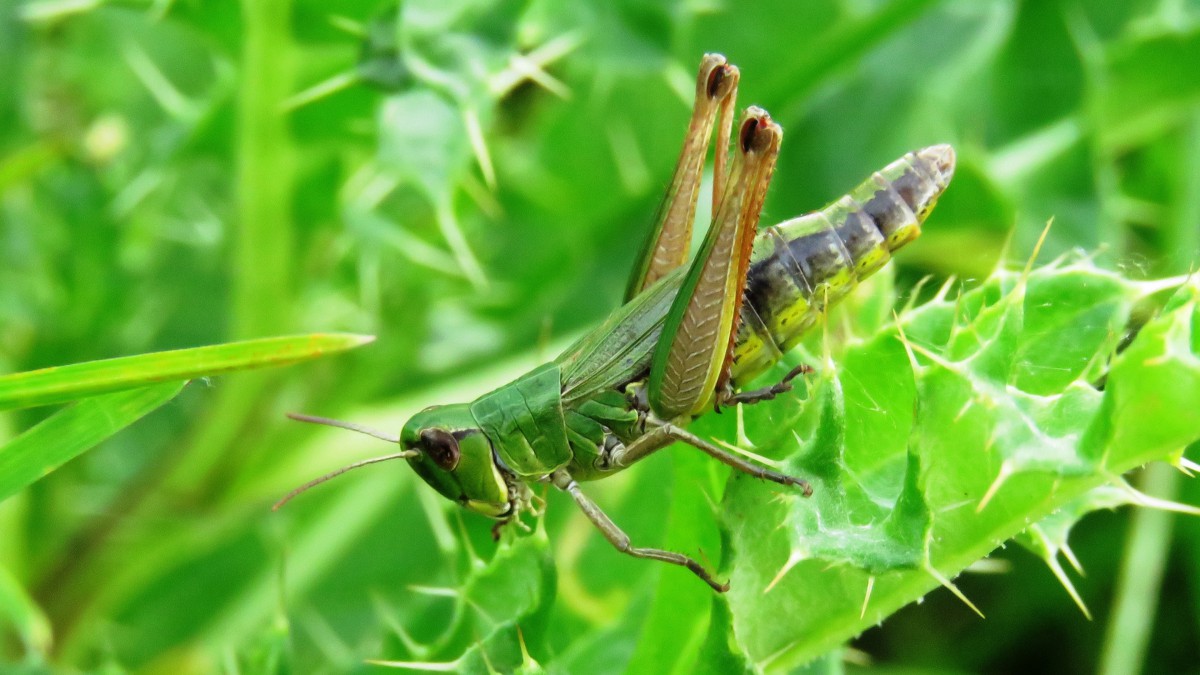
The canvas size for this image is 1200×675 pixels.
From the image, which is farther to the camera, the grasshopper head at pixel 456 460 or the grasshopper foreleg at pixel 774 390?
the grasshopper head at pixel 456 460

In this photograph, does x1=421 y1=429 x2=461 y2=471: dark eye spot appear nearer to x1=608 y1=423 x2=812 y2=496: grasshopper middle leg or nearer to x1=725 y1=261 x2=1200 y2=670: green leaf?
x1=608 y1=423 x2=812 y2=496: grasshopper middle leg

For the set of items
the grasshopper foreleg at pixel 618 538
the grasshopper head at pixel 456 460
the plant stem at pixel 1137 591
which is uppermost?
the grasshopper head at pixel 456 460

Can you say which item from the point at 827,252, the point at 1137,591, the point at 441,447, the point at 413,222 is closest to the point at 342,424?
the point at 441,447

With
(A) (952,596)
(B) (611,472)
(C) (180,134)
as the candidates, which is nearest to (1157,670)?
(A) (952,596)

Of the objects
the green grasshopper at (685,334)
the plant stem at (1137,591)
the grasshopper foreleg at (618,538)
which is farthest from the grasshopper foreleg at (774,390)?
the plant stem at (1137,591)

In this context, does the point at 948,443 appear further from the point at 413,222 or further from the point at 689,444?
the point at 413,222

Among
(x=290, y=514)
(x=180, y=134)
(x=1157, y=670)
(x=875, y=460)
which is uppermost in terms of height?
(x=180, y=134)

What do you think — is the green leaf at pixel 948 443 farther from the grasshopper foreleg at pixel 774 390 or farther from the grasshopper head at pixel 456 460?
the grasshopper head at pixel 456 460

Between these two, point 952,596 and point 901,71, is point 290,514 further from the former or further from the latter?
point 901,71
